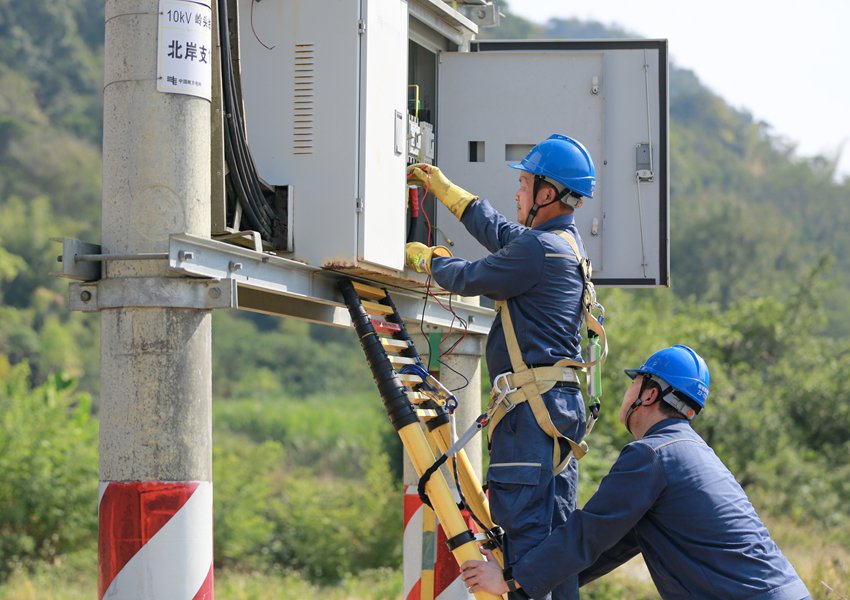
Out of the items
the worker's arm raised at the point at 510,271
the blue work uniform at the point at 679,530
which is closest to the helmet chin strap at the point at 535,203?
the worker's arm raised at the point at 510,271

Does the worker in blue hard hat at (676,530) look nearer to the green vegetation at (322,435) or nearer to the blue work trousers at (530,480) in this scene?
the blue work trousers at (530,480)

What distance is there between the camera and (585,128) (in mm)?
Result: 8281

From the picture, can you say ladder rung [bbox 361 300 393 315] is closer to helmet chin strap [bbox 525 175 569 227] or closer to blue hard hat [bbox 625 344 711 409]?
helmet chin strap [bbox 525 175 569 227]

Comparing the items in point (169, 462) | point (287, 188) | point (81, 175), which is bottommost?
point (169, 462)

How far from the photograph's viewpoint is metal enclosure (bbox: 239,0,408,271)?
6680 millimetres

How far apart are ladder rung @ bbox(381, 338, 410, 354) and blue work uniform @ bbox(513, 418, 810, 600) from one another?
64.7 inches

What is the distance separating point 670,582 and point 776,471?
2234 centimetres

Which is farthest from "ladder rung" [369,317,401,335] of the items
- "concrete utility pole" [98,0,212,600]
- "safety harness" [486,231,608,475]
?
"concrete utility pole" [98,0,212,600]

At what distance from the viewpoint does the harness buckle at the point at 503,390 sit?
240 inches

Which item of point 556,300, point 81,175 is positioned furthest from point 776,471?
point 81,175

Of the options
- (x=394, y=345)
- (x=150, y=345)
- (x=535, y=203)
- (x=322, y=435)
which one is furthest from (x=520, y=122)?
(x=322, y=435)

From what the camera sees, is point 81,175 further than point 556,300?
Yes

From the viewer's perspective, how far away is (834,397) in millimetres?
28281

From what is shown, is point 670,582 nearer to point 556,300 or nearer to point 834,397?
point 556,300
